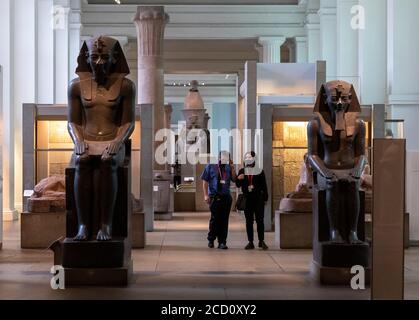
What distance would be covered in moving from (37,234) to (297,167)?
6.72 meters

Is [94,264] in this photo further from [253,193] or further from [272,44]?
[272,44]

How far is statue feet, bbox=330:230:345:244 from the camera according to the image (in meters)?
10.2

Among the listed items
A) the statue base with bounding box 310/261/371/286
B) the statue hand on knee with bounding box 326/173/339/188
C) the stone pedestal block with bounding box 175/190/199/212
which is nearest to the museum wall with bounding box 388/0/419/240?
the stone pedestal block with bounding box 175/190/199/212

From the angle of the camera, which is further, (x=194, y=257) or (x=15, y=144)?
(x=15, y=144)

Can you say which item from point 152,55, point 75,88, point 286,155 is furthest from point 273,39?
point 75,88

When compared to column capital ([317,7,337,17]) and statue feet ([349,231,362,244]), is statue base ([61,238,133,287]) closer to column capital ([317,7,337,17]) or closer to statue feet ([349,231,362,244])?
statue feet ([349,231,362,244])

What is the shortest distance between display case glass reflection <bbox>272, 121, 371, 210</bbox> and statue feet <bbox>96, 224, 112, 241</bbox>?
9265 mm

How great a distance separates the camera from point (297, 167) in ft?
62.6

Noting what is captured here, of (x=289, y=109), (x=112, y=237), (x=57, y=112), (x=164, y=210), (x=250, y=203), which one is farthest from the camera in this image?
(x=164, y=210)

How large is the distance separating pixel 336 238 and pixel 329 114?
1558 mm

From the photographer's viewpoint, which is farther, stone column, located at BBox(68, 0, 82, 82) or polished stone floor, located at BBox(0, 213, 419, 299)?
stone column, located at BBox(68, 0, 82, 82)

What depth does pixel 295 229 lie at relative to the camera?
14719 mm
